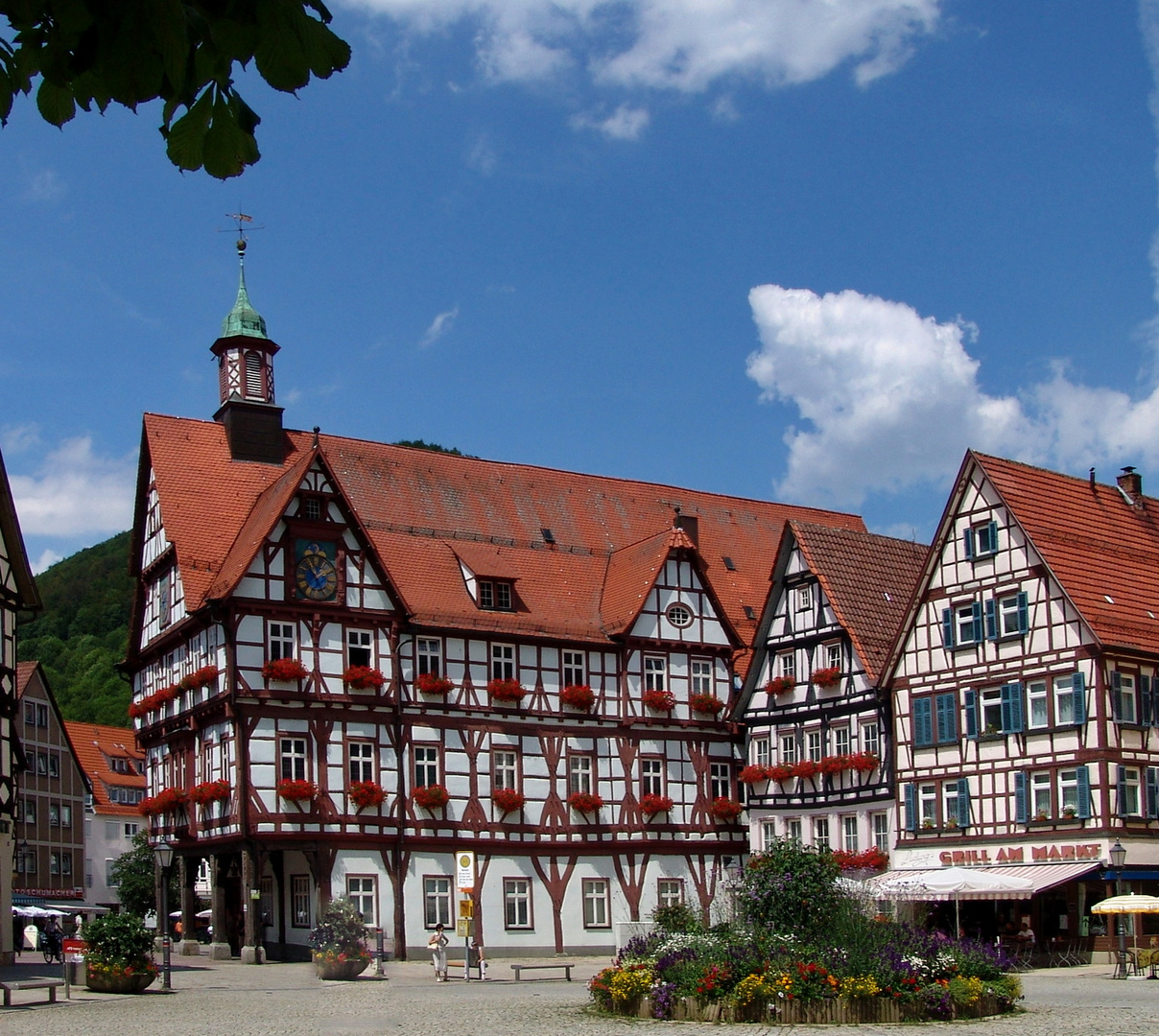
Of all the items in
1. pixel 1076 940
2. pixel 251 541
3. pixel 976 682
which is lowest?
pixel 1076 940

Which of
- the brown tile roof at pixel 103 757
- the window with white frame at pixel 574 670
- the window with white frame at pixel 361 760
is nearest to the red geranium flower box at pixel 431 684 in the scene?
the window with white frame at pixel 361 760

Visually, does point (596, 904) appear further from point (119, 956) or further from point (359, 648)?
point (119, 956)

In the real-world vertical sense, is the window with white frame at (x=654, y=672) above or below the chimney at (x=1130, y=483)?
below

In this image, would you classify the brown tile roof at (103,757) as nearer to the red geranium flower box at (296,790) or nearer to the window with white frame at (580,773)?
the window with white frame at (580,773)

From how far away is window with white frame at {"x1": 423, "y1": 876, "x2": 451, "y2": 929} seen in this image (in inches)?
1671

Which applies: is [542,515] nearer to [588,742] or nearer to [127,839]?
[588,742]

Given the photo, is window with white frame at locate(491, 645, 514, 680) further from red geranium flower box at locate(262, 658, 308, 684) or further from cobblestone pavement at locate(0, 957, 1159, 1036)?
cobblestone pavement at locate(0, 957, 1159, 1036)

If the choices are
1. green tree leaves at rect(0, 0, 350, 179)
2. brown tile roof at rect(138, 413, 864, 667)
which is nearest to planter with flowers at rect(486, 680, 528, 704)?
brown tile roof at rect(138, 413, 864, 667)

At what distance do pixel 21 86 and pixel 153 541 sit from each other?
142ft

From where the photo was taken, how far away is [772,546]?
5600cm

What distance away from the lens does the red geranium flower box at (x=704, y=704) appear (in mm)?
47372

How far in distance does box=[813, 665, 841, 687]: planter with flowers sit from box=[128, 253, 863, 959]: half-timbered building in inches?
162

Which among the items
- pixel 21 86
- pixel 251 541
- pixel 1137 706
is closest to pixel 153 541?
pixel 251 541

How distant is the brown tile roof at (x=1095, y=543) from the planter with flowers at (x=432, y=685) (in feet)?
49.7
